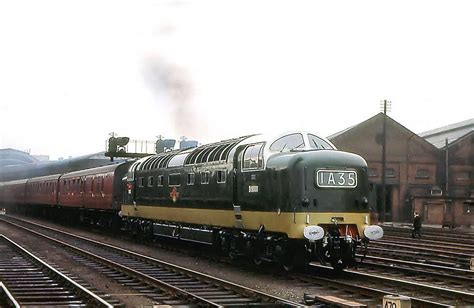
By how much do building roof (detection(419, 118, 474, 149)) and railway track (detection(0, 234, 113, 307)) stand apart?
4944 centimetres

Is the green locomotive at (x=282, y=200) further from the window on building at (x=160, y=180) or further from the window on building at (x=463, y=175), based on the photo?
the window on building at (x=463, y=175)

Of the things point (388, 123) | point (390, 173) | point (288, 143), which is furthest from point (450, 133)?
point (288, 143)

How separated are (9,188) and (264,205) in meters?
55.8

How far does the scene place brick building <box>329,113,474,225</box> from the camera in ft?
186

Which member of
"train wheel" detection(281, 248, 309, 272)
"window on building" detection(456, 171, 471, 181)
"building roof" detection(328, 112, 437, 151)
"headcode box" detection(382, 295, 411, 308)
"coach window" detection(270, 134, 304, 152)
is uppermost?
"building roof" detection(328, 112, 437, 151)

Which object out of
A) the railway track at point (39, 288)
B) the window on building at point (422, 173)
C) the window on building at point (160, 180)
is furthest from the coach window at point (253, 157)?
the window on building at point (422, 173)

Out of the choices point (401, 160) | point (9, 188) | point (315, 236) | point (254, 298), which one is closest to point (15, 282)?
point (254, 298)

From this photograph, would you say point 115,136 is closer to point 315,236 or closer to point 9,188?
point 9,188

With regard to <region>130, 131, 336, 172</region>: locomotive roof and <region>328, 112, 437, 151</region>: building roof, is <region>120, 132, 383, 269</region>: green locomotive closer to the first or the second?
<region>130, 131, 336, 172</region>: locomotive roof

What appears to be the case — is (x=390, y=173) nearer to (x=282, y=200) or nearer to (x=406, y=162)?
(x=406, y=162)

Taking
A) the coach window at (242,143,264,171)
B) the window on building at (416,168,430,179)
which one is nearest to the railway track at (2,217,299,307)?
the coach window at (242,143,264,171)

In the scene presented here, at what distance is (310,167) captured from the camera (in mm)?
14266

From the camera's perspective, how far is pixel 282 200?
47.4 feet

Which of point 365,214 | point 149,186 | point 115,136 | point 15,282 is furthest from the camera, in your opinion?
point 115,136
